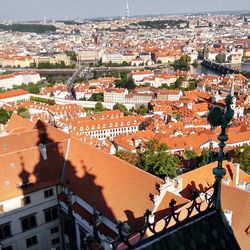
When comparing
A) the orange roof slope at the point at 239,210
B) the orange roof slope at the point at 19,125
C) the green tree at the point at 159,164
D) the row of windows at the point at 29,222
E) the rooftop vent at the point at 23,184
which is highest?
the orange roof slope at the point at 239,210

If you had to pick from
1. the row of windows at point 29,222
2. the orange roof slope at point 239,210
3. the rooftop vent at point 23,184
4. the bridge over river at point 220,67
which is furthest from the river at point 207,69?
the orange roof slope at point 239,210

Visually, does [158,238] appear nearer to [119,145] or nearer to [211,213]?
[211,213]

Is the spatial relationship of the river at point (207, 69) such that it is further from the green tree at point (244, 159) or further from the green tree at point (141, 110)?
the green tree at point (244, 159)

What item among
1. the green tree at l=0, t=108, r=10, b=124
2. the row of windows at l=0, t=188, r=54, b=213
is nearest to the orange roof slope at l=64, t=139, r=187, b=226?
the row of windows at l=0, t=188, r=54, b=213

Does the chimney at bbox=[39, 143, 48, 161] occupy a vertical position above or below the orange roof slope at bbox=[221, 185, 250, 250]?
above

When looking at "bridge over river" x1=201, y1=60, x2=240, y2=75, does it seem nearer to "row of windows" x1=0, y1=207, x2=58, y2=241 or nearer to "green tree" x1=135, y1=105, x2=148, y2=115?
"green tree" x1=135, y1=105, x2=148, y2=115

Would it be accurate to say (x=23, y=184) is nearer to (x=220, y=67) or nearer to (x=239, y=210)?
(x=239, y=210)

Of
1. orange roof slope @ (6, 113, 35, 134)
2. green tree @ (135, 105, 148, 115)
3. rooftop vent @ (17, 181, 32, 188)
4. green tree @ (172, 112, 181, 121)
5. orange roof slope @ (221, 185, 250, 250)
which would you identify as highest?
orange roof slope @ (221, 185, 250, 250)

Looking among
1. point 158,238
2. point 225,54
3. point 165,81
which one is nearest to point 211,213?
point 158,238

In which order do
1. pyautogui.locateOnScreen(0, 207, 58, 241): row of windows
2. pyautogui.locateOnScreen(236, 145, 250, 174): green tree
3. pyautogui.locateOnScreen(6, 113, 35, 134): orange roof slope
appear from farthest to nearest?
pyautogui.locateOnScreen(6, 113, 35, 134): orange roof slope → pyautogui.locateOnScreen(236, 145, 250, 174): green tree → pyautogui.locateOnScreen(0, 207, 58, 241): row of windows
